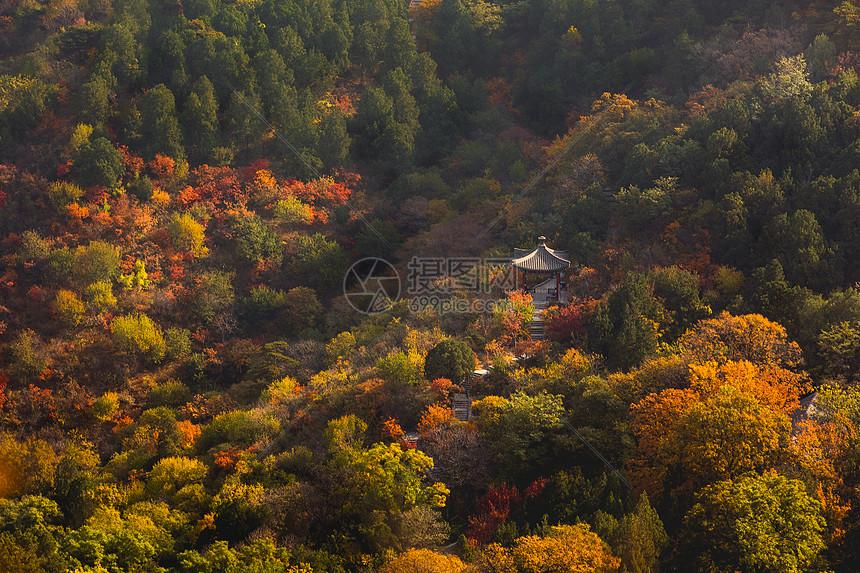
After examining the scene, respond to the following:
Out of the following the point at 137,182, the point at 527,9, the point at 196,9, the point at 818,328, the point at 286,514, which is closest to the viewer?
the point at 286,514

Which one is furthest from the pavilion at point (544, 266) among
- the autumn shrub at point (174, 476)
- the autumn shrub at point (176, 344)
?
the autumn shrub at point (176, 344)

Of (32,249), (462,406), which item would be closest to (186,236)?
(32,249)

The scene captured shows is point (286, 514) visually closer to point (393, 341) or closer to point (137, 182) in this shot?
point (393, 341)

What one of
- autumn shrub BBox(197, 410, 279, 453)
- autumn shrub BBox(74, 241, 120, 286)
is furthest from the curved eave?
autumn shrub BBox(74, 241, 120, 286)

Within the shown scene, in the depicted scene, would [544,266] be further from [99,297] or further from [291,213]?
[99,297]

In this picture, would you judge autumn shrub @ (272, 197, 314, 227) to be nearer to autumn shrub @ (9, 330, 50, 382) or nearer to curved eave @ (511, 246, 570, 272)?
autumn shrub @ (9, 330, 50, 382)

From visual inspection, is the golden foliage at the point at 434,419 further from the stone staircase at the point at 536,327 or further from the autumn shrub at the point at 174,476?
the autumn shrub at the point at 174,476

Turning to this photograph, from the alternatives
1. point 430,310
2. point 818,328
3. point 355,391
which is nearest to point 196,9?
point 430,310
